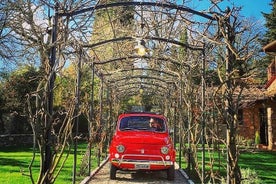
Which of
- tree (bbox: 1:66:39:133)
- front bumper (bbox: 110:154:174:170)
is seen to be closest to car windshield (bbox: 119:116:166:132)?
front bumper (bbox: 110:154:174:170)

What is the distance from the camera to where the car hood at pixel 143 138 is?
31.7 ft

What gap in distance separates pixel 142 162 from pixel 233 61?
472cm

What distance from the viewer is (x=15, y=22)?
35.4 ft

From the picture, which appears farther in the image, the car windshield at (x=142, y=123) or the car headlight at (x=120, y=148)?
the car windshield at (x=142, y=123)

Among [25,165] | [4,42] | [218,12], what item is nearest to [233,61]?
[218,12]

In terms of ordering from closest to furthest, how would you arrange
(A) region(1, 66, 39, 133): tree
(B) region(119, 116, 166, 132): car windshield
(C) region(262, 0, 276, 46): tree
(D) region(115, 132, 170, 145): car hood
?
1. (D) region(115, 132, 170, 145): car hood
2. (B) region(119, 116, 166, 132): car windshield
3. (A) region(1, 66, 39, 133): tree
4. (C) region(262, 0, 276, 46): tree

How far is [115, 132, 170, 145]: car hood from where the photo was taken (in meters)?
9.66

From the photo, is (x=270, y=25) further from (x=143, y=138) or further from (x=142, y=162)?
(x=142, y=162)

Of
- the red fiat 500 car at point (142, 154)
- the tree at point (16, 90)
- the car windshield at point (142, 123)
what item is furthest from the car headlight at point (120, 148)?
the tree at point (16, 90)

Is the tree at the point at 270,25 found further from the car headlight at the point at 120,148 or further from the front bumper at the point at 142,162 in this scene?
the car headlight at the point at 120,148

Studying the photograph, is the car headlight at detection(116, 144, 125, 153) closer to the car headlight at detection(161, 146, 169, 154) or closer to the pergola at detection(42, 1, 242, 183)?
the car headlight at detection(161, 146, 169, 154)

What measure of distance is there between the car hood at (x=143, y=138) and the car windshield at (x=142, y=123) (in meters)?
0.56

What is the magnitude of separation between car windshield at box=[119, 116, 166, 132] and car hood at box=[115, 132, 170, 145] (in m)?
0.56

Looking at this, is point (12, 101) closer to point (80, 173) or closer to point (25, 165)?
point (25, 165)
